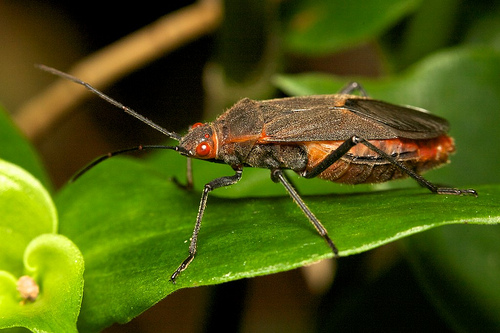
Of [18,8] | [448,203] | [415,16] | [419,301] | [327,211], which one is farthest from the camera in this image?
[18,8]

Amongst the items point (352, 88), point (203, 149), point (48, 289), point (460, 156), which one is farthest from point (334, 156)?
point (48, 289)

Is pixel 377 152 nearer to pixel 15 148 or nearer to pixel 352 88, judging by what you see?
pixel 352 88

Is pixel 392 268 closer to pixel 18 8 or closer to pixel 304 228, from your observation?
pixel 304 228

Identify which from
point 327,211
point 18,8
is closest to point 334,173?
point 327,211

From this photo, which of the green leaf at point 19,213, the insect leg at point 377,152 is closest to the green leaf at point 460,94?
the insect leg at point 377,152

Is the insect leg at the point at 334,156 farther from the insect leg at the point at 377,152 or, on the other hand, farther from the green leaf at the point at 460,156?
the green leaf at the point at 460,156

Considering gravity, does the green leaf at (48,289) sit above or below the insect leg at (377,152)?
below
